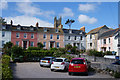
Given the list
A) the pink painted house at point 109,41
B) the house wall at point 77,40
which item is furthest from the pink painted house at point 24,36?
the pink painted house at point 109,41

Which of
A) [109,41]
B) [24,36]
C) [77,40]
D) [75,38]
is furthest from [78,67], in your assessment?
[77,40]

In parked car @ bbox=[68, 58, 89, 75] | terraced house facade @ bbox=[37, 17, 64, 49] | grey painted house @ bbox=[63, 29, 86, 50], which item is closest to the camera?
parked car @ bbox=[68, 58, 89, 75]

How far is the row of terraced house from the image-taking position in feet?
141

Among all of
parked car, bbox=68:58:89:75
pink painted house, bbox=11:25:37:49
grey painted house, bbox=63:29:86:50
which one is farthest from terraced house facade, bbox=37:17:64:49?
parked car, bbox=68:58:89:75

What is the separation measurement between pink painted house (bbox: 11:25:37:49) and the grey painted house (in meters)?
10.4

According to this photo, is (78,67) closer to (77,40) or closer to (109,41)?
(109,41)

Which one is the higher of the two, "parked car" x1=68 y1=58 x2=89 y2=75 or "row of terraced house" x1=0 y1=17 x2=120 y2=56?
"row of terraced house" x1=0 y1=17 x2=120 y2=56

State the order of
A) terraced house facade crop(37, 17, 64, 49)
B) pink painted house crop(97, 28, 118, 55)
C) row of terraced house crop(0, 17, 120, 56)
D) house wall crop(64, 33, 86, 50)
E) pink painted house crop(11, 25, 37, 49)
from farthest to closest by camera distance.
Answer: house wall crop(64, 33, 86, 50)
terraced house facade crop(37, 17, 64, 49)
pink painted house crop(11, 25, 37, 49)
row of terraced house crop(0, 17, 120, 56)
pink painted house crop(97, 28, 118, 55)

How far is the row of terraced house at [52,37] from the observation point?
43094 mm

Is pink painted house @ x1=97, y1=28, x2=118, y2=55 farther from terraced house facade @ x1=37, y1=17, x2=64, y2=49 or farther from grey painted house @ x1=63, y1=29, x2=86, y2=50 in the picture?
terraced house facade @ x1=37, y1=17, x2=64, y2=49

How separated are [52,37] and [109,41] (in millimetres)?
17760

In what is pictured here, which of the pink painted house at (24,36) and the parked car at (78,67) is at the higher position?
the pink painted house at (24,36)

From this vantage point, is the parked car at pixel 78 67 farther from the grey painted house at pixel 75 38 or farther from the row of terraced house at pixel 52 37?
the grey painted house at pixel 75 38

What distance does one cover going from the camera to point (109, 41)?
38812 millimetres
